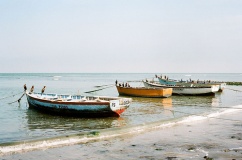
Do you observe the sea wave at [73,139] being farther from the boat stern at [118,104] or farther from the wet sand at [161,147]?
the boat stern at [118,104]

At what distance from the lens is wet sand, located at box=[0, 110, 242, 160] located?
30.9ft

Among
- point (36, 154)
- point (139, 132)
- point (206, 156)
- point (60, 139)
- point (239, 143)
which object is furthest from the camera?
point (139, 132)

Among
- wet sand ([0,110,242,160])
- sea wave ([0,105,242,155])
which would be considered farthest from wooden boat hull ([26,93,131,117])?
wet sand ([0,110,242,160])

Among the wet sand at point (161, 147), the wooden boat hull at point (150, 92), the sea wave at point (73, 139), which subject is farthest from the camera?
the wooden boat hull at point (150, 92)

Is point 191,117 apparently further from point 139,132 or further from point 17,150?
point 17,150

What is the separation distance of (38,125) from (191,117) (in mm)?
9135

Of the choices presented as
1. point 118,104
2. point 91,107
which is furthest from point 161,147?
point 91,107

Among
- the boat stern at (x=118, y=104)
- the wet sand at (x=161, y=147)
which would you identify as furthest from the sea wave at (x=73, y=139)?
the boat stern at (x=118, y=104)

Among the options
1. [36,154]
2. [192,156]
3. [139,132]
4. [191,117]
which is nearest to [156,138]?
[139,132]

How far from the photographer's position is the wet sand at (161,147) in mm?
9406

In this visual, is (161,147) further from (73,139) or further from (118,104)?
(118,104)

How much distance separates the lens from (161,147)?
412 inches

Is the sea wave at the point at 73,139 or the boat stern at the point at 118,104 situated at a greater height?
the boat stern at the point at 118,104

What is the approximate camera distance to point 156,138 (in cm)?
1212
